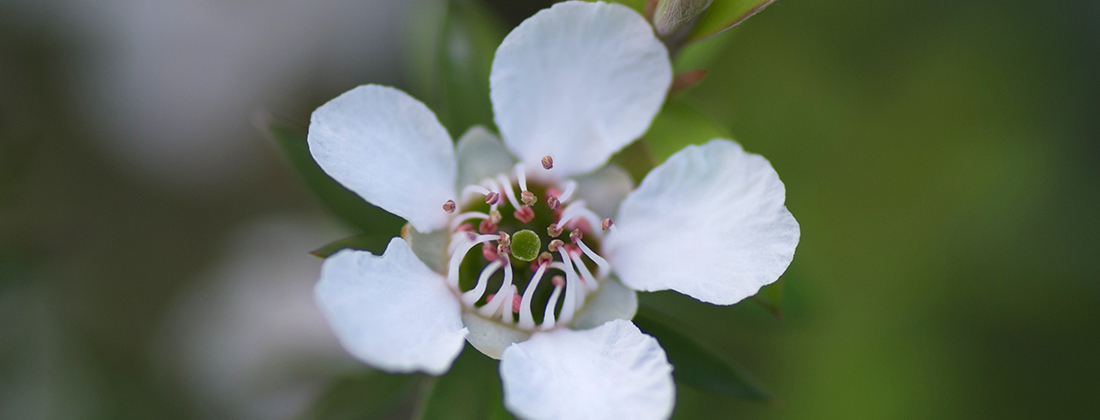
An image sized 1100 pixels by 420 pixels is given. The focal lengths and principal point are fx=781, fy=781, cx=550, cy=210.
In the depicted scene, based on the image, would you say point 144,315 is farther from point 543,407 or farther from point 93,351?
point 543,407

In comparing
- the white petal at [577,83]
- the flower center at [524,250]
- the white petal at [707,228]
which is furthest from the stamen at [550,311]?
the white petal at [577,83]

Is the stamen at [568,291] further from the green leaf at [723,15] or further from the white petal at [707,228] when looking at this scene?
the green leaf at [723,15]

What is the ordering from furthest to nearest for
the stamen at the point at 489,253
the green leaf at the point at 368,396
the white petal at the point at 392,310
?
the green leaf at the point at 368,396 → the stamen at the point at 489,253 → the white petal at the point at 392,310

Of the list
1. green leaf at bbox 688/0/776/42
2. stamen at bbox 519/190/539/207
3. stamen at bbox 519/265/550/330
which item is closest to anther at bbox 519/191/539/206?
stamen at bbox 519/190/539/207

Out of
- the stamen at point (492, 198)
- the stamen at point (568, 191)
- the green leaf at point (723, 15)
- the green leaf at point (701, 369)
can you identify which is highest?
the green leaf at point (723, 15)

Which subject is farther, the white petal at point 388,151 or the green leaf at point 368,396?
the green leaf at point 368,396

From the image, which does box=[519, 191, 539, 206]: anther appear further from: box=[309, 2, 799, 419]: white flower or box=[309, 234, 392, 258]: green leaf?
box=[309, 234, 392, 258]: green leaf

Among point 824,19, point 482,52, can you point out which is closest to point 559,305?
point 482,52
